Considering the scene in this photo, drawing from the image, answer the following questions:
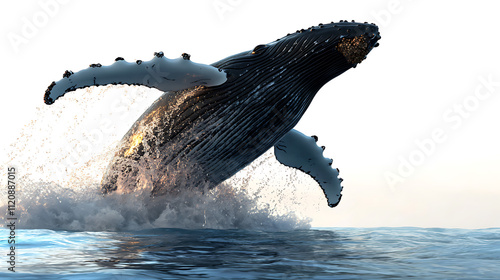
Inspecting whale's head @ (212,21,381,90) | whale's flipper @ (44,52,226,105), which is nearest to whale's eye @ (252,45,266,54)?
whale's head @ (212,21,381,90)

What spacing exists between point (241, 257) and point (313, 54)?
507cm

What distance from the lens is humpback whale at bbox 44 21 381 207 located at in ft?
30.2

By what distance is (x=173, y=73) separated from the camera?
9320mm

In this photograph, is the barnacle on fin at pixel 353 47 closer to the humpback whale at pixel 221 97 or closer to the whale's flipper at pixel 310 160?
the humpback whale at pixel 221 97

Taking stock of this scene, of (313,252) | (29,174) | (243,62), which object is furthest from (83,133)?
(313,252)

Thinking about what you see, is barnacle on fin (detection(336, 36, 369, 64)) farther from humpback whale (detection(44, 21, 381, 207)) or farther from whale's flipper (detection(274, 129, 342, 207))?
whale's flipper (detection(274, 129, 342, 207))

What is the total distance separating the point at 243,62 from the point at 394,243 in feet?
15.7

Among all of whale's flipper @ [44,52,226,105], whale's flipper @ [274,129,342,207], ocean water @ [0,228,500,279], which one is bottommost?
ocean water @ [0,228,500,279]

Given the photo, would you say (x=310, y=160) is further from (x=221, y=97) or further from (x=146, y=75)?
(x=146, y=75)

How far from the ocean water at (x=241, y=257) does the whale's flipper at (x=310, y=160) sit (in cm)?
448

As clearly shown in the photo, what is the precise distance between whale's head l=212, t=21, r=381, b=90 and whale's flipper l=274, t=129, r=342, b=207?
10.3 feet

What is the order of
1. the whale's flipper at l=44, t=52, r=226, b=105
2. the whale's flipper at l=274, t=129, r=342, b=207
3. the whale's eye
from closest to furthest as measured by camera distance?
the whale's flipper at l=44, t=52, r=226, b=105, the whale's eye, the whale's flipper at l=274, t=129, r=342, b=207

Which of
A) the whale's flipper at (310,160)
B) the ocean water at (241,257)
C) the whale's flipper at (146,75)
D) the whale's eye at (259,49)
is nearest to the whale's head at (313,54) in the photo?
the whale's eye at (259,49)

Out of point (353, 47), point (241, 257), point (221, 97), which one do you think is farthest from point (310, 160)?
point (241, 257)
